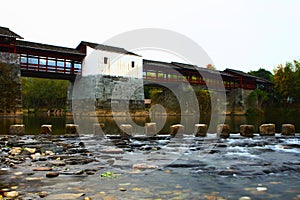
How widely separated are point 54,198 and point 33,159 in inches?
114

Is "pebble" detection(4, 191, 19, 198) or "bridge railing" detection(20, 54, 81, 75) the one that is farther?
"bridge railing" detection(20, 54, 81, 75)

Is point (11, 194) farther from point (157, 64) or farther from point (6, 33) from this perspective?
point (157, 64)

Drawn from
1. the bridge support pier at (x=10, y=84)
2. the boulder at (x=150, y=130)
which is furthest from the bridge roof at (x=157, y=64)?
the boulder at (x=150, y=130)

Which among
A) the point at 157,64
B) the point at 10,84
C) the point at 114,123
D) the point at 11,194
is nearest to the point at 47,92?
the point at 157,64

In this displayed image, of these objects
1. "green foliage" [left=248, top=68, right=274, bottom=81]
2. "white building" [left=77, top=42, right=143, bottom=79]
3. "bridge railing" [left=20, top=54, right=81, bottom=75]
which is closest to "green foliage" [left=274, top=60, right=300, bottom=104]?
"green foliage" [left=248, top=68, right=274, bottom=81]

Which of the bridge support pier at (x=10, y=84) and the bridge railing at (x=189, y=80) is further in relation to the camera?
the bridge railing at (x=189, y=80)

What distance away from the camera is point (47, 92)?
193 feet

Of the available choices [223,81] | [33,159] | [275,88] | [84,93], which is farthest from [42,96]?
[33,159]

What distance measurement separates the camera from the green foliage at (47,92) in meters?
58.5

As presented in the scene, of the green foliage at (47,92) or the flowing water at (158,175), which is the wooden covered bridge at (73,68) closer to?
the green foliage at (47,92)

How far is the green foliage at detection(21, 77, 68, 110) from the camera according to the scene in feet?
192

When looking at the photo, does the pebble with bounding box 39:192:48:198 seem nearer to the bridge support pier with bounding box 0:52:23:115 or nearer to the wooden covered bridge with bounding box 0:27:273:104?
the bridge support pier with bounding box 0:52:23:115

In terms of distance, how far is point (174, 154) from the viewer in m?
6.84

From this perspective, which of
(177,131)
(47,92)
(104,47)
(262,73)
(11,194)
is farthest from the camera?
(262,73)
